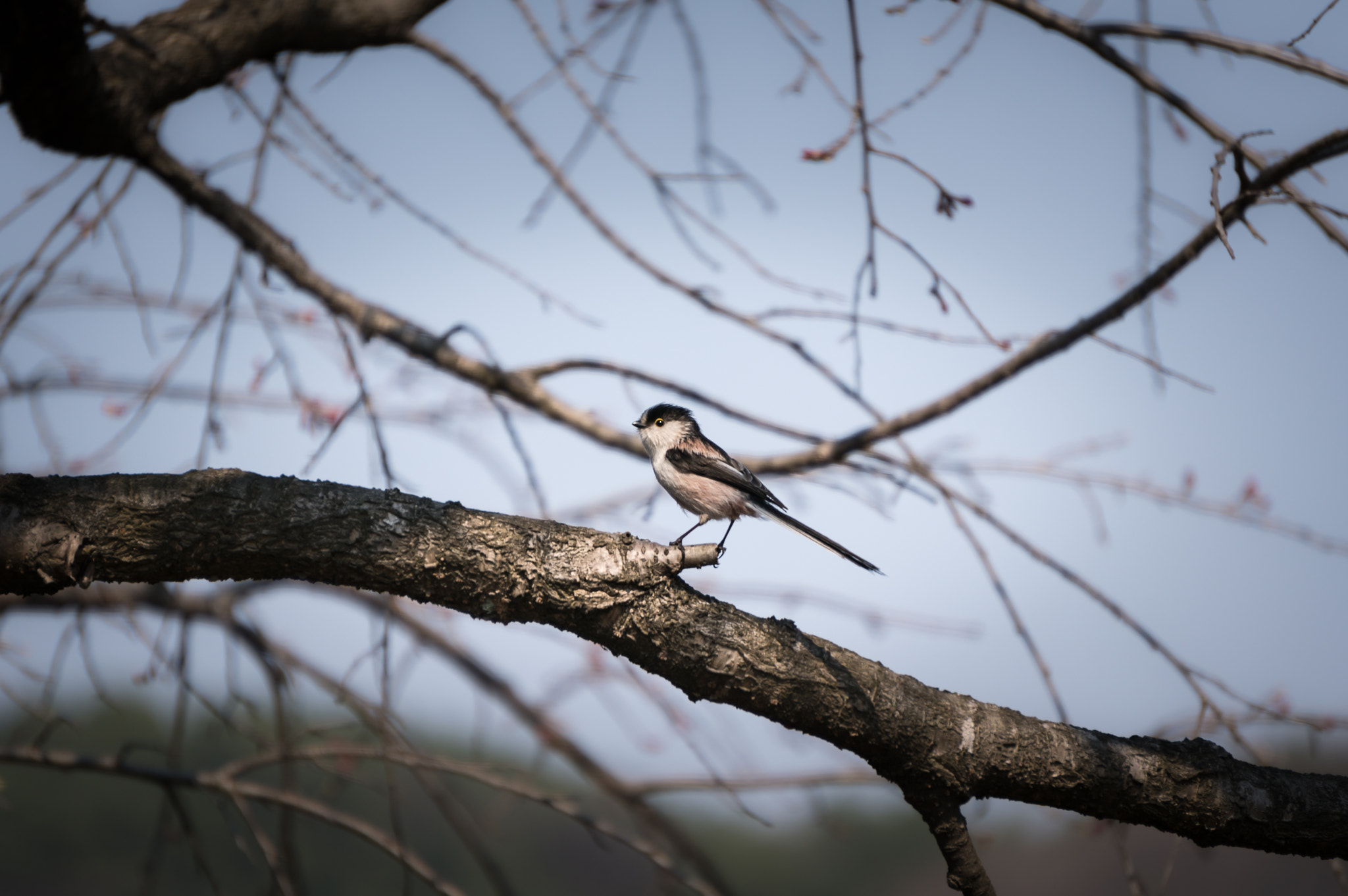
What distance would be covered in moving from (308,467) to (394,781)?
111cm

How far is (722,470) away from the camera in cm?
274

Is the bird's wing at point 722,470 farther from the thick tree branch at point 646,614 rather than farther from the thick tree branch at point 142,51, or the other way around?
the thick tree branch at point 142,51

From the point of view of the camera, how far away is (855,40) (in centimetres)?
218

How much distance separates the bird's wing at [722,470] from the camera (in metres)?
2.68

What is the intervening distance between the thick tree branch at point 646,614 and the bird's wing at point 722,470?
809mm

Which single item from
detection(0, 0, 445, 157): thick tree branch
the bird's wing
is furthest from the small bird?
detection(0, 0, 445, 157): thick tree branch

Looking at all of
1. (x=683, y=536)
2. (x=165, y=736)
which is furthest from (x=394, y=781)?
(x=165, y=736)

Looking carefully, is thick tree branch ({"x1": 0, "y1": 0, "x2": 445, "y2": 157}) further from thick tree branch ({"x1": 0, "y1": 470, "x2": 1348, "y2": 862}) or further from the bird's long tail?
the bird's long tail

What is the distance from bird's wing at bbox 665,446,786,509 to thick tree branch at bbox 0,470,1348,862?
81cm

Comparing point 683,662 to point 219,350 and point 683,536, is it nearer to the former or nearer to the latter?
point 683,536

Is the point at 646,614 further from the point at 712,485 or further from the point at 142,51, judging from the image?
the point at 142,51

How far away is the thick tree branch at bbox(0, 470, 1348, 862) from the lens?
1.73m

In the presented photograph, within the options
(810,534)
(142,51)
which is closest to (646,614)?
(810,534)

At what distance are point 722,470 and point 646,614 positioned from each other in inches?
39.9
